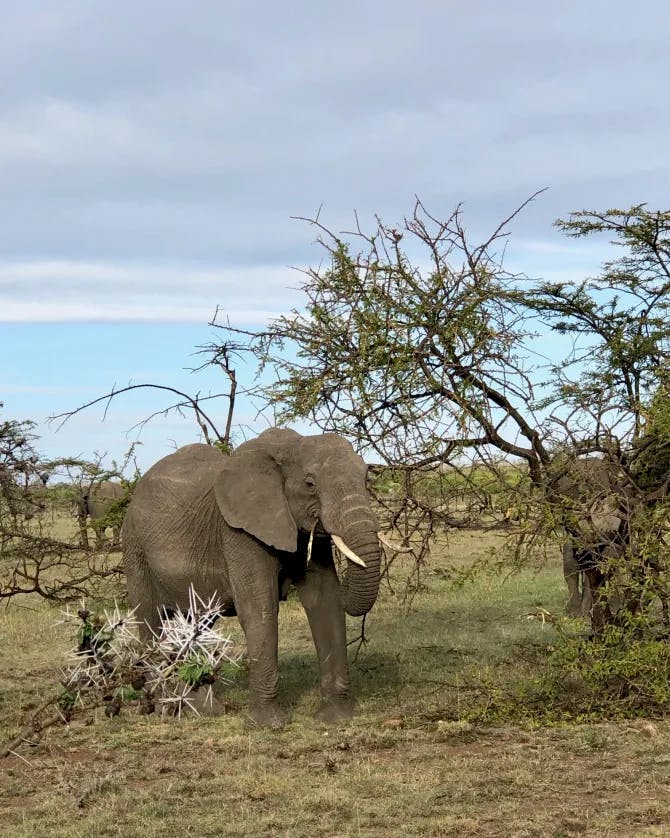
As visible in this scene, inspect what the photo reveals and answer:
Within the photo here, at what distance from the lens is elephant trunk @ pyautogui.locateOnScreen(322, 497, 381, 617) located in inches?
331

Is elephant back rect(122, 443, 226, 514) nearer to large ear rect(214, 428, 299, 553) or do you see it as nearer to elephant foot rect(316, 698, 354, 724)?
large ear rect(214, 428, 299, 553)

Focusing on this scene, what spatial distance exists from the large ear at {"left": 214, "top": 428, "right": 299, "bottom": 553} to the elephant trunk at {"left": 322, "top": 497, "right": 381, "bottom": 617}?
2.10 feet

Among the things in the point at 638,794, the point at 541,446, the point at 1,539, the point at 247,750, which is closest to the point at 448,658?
the point at 541,446

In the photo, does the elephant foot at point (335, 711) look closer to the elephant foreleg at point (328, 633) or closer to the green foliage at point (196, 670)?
the elephant foreleg at point (328, 633)

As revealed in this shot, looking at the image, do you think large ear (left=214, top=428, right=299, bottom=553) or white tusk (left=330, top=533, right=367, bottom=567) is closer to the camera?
white tusk (left=330, top=533, right=367, bottom=567)

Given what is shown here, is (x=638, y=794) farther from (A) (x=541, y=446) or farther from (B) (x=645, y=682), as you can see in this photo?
(A) (x=541, y=446)

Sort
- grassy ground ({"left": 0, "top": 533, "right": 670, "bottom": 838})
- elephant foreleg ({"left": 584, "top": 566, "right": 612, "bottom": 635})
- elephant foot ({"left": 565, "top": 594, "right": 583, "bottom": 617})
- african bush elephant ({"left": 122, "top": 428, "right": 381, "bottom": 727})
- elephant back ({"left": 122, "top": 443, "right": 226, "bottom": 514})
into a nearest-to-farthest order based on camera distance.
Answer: grassy ground ({"left": 0, "top": 533, "right": 670, "bottom": 838}) → african bush elephant ({"left": 122, "top": 428, "right": 381, "bottom": 727}) → elephant foreleg ({"left": 584, "top": 566, "right": 612, "bottom": 635}) → elephant back ({"left": 122, "top": 443, "right": 226, "bottom": 514}) → elephant foot ({"left": 565, "top": 594, "right": 583, "bottom": 617})

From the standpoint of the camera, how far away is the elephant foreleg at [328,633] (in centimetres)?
937

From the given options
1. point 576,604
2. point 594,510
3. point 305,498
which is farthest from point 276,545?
point 576,604

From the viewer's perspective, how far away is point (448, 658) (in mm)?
12195

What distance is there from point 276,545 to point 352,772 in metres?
2.09

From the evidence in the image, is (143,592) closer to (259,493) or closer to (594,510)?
(259,493)

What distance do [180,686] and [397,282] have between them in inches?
161

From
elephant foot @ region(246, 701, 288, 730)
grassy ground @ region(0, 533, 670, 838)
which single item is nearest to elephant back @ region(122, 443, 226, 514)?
grassy ground @ region(0, 533, 670, 838)
